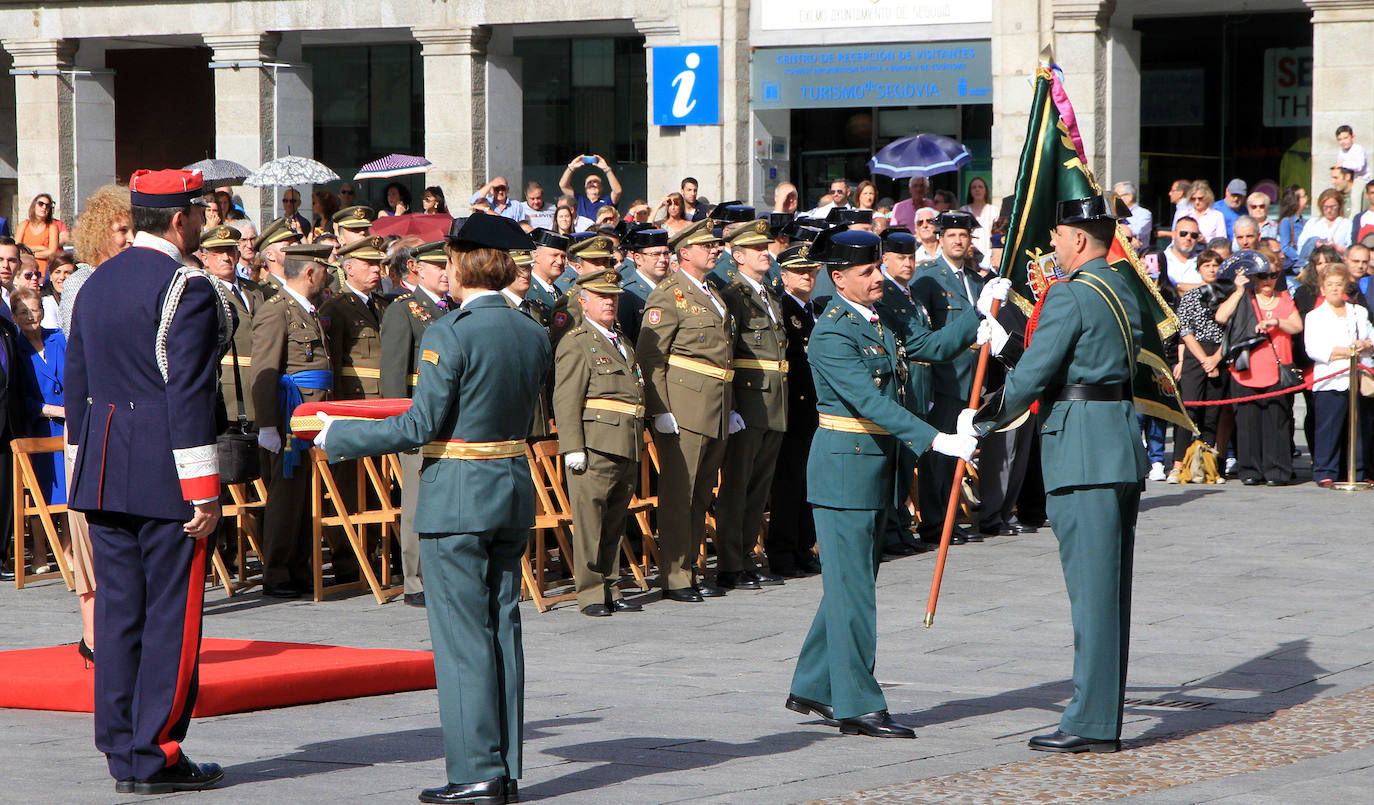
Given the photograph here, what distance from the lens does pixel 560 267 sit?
10492mm

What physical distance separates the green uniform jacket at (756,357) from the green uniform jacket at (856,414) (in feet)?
9.93

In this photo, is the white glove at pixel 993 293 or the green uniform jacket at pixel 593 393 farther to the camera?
the green uniform jacket at pixel 593 393

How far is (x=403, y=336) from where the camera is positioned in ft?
32.0

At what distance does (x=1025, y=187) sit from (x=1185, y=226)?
9.65m

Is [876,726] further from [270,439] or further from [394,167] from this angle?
[394,167]

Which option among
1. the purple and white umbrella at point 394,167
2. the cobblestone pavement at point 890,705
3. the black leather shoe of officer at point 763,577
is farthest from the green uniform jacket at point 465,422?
the purple and white umbrella at point 394,167

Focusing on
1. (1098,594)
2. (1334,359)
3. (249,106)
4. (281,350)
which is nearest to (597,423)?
(281,350)

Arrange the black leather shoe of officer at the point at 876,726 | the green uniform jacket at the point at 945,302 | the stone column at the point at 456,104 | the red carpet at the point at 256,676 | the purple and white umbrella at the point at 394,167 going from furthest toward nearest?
the stone column at the point at 456,104 < the purple and white umbrella at the point at 394,167 < the green uniform jacket at the point at 945,302 < the red carpet at the point at 256,676 < the black leather shoe of officer at the point at 876,726

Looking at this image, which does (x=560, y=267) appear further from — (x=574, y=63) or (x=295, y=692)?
(x=574, y=63)

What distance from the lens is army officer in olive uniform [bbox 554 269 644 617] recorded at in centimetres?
945

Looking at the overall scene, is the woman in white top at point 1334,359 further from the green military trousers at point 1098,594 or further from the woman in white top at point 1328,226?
the green military trousers at point 1098,594

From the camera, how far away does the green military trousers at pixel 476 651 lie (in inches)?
220

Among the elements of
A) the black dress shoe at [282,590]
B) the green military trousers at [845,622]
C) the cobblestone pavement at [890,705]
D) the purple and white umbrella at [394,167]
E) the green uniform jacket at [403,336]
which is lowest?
the cobblestone pavement at [890,705]

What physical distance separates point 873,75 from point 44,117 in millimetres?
11101
